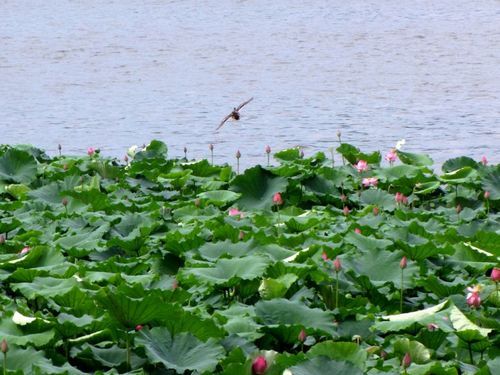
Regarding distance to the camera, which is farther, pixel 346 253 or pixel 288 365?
pixel 346 253

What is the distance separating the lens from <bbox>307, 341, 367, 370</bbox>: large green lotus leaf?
2283 millimetres

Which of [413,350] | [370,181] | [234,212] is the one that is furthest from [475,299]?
[370,181]

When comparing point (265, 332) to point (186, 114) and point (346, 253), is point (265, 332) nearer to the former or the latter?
point (346, 253)

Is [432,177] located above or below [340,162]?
above

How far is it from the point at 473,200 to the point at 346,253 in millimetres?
1265

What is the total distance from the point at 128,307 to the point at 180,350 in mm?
162

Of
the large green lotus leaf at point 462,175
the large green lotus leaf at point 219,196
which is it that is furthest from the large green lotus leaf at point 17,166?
the large green lotus leaf at point 462,175

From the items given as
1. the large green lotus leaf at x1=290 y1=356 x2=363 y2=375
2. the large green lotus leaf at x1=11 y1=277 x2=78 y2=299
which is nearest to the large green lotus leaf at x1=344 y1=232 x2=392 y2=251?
the large green lotus leaf at x1=11 y1=277 x2=78 y2=299

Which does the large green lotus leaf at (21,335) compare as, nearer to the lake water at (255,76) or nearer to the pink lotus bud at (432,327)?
the pink lotus bud at (432,327)

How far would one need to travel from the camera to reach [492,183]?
4406 mm

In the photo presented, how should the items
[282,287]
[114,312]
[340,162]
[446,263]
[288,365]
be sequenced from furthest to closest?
[340,162], [446,263], [282,287], [114,312], [288,365]

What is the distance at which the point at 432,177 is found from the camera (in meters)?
4.66

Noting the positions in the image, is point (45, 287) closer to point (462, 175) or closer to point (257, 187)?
point (257, 187)

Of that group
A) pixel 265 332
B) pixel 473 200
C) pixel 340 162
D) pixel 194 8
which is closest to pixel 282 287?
pixel 265 332
